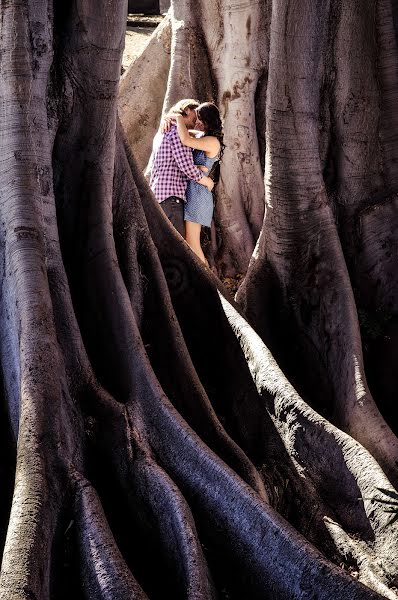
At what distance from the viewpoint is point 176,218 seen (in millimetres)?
8320

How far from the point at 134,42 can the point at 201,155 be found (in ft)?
24.2

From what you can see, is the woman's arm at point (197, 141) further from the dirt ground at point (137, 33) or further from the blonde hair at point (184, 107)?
the dirt ground at point (137, 33)

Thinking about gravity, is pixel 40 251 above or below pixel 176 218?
below

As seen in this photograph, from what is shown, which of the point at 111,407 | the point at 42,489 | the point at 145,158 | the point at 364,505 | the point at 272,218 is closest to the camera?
the point at 42,489

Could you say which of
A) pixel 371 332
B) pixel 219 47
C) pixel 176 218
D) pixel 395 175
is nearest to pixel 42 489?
pixel 371 332

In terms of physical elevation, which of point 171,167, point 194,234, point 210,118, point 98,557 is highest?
point 210,118

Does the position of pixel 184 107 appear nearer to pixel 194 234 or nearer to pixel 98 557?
pixel 194 234

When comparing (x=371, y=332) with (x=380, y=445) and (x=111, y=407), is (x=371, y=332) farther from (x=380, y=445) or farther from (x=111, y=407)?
(x=111, y=407)

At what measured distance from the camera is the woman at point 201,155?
25.5ft

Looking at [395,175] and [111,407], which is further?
[395,175]

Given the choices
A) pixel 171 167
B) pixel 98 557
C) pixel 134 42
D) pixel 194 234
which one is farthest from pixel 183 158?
pixel 134 42

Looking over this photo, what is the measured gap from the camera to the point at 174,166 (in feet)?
26.5

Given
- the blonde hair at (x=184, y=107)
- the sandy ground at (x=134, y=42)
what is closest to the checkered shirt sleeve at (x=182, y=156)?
the blonde hair at (x=184, y=107)

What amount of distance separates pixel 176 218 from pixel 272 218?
60.4 inches
